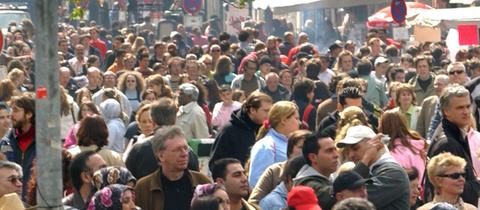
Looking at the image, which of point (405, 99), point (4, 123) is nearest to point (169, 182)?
point (4, 123)

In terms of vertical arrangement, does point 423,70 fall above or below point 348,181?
below

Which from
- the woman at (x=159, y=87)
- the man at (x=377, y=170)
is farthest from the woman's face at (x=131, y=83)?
the man at (x=377, y=170)

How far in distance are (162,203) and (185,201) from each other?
0.48 ft

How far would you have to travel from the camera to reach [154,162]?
12.5 m

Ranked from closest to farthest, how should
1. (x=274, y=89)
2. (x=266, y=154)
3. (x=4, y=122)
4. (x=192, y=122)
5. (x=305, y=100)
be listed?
1. (x=266, y=154)
2. (x=4, y=122)
3. (x=192, y=122)
4. (x=305, y=100)
5. (x=274, y=89)

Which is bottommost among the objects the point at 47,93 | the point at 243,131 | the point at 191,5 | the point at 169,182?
the point at 191,5

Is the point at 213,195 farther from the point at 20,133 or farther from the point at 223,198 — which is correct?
the point at 20,133

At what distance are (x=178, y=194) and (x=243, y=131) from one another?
3.03 meters

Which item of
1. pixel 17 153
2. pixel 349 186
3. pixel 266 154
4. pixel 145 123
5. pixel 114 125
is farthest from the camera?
pixel 114 125

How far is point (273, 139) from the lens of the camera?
1283 centimetres

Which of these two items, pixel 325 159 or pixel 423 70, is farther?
pixel 423 70

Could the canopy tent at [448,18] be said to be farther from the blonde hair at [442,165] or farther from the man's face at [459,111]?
the blonde hair at [442,165]

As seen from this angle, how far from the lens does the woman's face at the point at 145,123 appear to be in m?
14.5

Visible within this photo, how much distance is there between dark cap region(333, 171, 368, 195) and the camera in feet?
32.5
